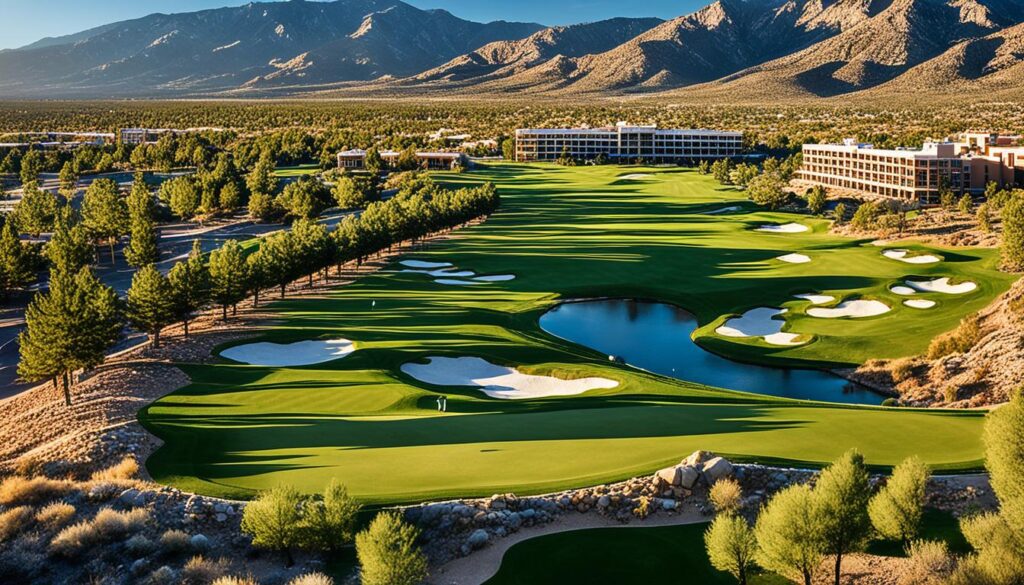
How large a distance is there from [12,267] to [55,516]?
4974 cm

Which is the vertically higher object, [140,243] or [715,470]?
[140,243]

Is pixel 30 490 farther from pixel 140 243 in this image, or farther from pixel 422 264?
pixel 140 243

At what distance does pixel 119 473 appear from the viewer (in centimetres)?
2461

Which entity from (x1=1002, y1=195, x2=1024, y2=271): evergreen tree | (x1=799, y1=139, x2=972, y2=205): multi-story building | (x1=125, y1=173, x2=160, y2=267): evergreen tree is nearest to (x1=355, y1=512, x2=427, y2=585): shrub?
(x1=1002, y1=195, x2=1024, y2=271): evergreen tree

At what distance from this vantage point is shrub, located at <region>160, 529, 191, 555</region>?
1972cm

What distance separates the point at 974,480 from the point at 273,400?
25.1m

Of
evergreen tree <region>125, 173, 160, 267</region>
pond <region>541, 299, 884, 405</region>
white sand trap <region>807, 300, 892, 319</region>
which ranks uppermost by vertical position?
evergreen tree <region>125, 173, 160, 267</region>

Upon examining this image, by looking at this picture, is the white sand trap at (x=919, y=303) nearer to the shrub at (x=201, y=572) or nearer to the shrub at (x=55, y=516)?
the shrub at (x=201, y=572)

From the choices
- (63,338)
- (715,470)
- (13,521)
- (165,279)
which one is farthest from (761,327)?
(13,521)

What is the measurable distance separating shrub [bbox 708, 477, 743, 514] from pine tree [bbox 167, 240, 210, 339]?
35.4 meters

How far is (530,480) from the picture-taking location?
2242cm

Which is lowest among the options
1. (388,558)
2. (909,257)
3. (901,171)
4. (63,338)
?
(909,257)

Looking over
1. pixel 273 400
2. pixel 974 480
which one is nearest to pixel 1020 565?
pixel 974 480

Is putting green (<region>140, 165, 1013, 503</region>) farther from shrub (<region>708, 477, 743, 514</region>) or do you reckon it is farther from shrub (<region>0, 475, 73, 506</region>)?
shrub (<region>0, 475, 73, 506</region>)
